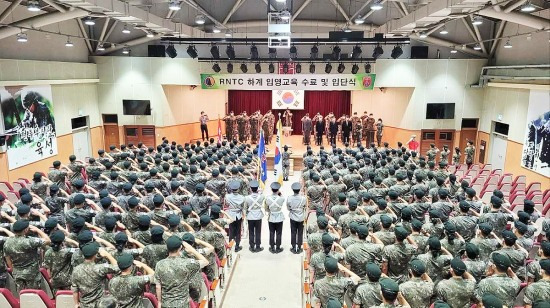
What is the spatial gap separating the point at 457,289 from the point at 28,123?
46.6 feet


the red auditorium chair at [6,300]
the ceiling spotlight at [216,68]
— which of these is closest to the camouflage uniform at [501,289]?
the red auditorium chair at [6,300]

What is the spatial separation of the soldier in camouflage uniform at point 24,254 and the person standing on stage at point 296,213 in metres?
4.55

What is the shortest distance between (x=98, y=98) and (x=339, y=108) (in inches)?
517

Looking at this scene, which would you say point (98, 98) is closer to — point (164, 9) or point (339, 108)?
point (164, 9)

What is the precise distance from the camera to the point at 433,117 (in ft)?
61.2

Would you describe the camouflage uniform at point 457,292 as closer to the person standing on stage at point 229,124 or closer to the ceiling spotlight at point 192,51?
the person standing on stage at point 229,124

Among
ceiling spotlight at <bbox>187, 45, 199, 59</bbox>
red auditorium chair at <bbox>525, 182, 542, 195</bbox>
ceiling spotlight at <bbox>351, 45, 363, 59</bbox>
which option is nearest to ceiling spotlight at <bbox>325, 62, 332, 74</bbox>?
ceiling spotlight at <bbox>351, 45, 363, 59</bbox>

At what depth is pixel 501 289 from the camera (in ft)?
15.6

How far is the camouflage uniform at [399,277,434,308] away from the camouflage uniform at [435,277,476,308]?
16 cm

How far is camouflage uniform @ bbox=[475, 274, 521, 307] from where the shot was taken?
4738 mm

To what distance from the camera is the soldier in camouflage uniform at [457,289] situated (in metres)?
4.63

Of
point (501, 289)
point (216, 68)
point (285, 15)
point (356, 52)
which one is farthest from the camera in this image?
point (216, 68)

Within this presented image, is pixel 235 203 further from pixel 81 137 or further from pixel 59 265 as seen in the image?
pixel 81 137

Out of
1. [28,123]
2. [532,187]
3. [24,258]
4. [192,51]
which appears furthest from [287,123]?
[24,258]
